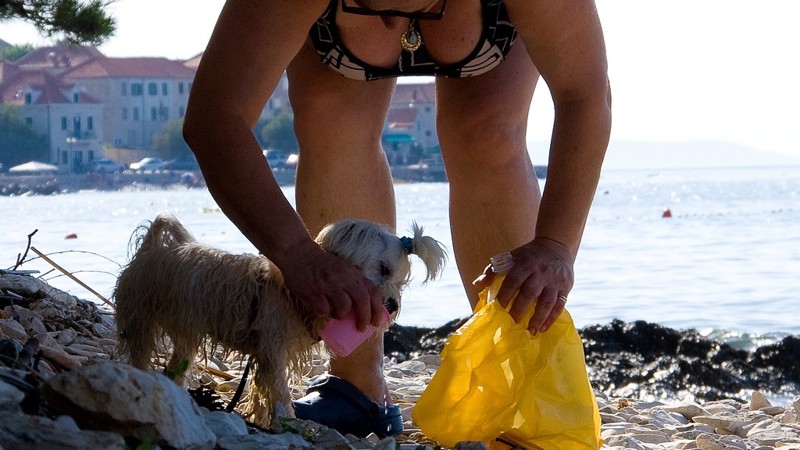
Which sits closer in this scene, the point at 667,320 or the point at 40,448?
the point at 40,448

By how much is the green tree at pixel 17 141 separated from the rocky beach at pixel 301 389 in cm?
4559

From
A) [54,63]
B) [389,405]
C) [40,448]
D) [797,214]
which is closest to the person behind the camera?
[40,448]

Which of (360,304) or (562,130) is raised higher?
(562,130)

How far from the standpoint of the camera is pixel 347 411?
332 cm

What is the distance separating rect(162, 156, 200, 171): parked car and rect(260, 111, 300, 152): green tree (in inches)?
164

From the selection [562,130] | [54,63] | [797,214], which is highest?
[54,63]

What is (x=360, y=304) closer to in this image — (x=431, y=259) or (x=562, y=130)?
(x=431, y=259)

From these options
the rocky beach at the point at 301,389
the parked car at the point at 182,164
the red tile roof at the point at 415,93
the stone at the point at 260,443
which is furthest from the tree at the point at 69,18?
the red tile roof at the point at 415,93

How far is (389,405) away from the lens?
3.44m

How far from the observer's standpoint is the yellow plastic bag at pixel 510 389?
280cm

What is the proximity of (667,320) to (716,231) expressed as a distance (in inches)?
460

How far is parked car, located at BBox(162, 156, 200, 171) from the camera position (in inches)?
2354

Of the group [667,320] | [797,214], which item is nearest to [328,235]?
[667,320]

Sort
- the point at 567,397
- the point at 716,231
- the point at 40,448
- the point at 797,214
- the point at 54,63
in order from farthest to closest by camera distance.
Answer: the point at 54,63 → the point at 797,214 → the point at 716,231 → the point at 567,397 → the point at 40,448
